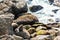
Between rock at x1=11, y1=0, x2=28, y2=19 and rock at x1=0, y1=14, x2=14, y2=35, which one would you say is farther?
rock at x1=11, y1=0, x2=28, y2=19

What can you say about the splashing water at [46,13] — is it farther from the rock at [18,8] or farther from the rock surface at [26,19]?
the rock surface at [26,19]

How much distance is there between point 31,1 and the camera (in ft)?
75.2

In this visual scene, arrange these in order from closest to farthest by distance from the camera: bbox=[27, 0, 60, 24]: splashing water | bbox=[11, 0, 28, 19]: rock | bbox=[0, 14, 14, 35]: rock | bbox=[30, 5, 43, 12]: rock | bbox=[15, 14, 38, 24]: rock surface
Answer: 1. bbox=[0, 14, 14, 35]: rock
2. bbox=[15, 14, 38, 24]: rock surface
3. bbox=[11, 0, 28, 19]: rock
4. bbox=[27, 0, 60, 24]: splashing water
5. bbox=[30, 5, 43, 12]: rock

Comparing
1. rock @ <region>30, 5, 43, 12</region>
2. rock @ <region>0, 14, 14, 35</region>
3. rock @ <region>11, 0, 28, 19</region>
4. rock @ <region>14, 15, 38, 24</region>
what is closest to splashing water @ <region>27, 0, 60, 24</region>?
rock @ <region>30, 5, 43, 12</region>

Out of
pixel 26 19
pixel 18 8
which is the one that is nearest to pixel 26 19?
pixel 26 19

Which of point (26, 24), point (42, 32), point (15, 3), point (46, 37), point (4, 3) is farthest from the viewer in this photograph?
point (15, 3)

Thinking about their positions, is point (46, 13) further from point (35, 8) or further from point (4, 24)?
point (4, 24)

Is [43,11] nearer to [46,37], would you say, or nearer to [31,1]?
[31,1]

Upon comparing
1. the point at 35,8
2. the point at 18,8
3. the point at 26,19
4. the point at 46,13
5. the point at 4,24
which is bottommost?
the point at 4,24

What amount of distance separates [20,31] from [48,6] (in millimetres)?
12626

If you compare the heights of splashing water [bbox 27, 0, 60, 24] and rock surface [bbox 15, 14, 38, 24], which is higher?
splashing water [bbox 27, 0, 60, 24]

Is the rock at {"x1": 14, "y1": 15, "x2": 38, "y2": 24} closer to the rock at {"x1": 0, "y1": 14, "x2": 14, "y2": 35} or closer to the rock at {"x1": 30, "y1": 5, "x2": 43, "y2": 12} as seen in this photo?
the rock at {"x1": 30, "y1": 5, "x2": 43, "y2": 12}

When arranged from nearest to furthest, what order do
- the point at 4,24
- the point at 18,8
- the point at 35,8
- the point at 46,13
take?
the point at 4,24 < the point at 18,8 < the point at 46,13 < the point at 35,8

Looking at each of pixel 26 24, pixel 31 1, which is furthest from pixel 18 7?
pixel 31 1
